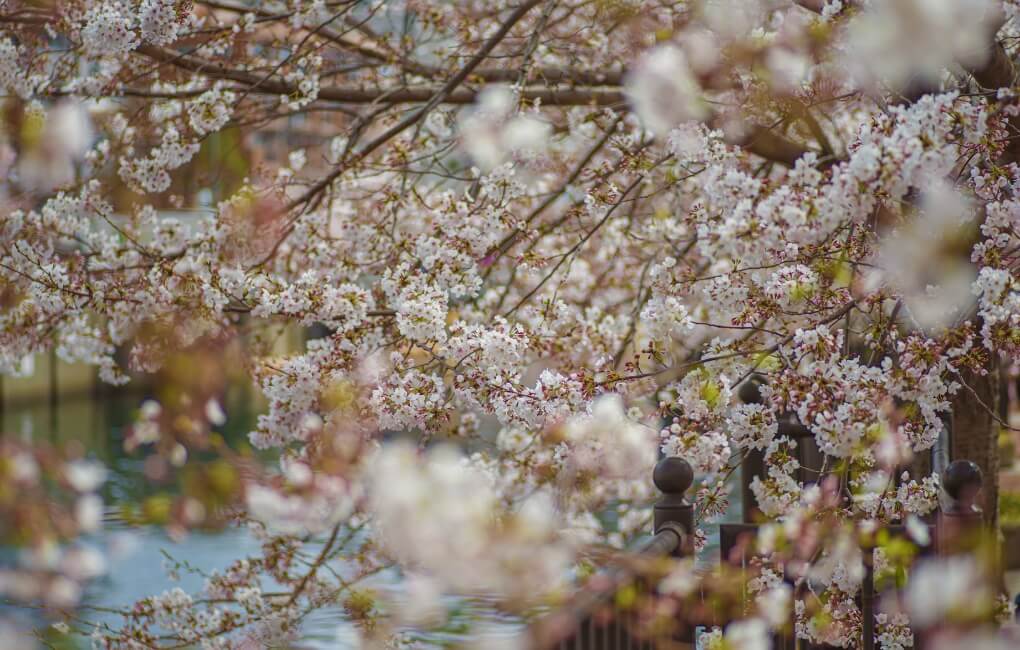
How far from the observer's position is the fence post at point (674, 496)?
2719 mm

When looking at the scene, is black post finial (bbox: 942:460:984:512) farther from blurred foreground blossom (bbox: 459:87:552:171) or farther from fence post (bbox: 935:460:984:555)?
Result: blurred foreground blossom (bbox: 459:87:552:171)

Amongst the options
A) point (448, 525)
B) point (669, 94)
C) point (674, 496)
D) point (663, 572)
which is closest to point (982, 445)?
point (669, 94)

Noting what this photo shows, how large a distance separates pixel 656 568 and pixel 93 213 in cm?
391

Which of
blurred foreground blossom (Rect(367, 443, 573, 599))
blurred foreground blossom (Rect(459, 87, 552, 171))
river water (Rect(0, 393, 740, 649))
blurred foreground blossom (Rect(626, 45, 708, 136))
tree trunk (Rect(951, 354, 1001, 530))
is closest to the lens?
blurred foreground blossom (Rect(367, 443, 573, 599))

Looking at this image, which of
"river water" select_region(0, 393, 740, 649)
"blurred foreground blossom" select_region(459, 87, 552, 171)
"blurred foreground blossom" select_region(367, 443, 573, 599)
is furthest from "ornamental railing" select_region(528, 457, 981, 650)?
"blurred foreground blossom" select_region(459, 87, 552, 171)

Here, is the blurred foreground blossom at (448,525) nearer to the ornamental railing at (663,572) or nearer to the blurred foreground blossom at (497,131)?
the ornamental railing at (663,572)

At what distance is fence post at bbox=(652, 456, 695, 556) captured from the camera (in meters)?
2.72

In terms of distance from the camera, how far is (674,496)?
2.78m

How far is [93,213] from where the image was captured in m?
5.38

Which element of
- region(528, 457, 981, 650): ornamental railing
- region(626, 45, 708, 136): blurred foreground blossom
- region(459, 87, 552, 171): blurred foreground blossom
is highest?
region(459, 87, 552, 171): blurred foreground blossom

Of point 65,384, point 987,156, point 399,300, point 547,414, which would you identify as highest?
point 65,384

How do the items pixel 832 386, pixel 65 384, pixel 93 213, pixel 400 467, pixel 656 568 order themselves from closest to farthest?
pixel 400 467 → pixel 656 568 → pixel 832 386 → pixel 93 213 → pixel 65 384

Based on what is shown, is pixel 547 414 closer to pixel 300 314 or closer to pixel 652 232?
pixel 300 314

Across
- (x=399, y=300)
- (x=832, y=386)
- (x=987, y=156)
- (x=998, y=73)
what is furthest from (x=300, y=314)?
(x=998, y=73)
